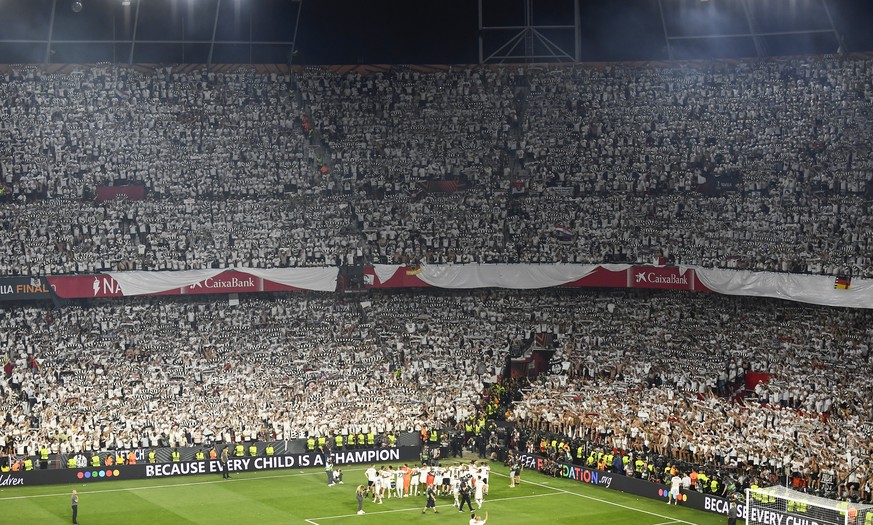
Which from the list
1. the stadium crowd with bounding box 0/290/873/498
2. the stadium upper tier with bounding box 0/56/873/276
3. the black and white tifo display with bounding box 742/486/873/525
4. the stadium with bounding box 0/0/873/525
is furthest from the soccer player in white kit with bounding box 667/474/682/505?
the stadium upper tier with bounding box 0/56/873/276

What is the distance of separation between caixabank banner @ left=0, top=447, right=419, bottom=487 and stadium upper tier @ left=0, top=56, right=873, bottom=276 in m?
12.0

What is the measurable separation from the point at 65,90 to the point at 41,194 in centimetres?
666

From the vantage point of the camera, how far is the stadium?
4588 centimetres

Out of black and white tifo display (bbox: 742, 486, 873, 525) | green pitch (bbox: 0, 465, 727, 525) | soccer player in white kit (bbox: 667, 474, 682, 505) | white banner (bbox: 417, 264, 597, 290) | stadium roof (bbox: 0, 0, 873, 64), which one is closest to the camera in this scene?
black and white tifo display (bbox: 742, 486, 873, 525)

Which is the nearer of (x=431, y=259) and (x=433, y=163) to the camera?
(x=431, y=259)

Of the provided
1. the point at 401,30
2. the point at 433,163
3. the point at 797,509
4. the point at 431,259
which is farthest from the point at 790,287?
the point at 401,30

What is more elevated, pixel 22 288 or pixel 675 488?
pixel 22 288

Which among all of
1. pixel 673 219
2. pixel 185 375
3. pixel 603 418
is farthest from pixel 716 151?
pixel 185 375

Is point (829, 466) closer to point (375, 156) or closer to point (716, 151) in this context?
point (716, 151)

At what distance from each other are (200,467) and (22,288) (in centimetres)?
1337

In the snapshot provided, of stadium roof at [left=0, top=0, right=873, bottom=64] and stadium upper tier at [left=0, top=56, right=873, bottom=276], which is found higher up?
stadium roof at [left=0, top=0, right=873, bottom=64]

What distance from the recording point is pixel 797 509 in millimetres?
35094

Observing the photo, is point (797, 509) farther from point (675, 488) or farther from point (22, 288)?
point (22, 288)

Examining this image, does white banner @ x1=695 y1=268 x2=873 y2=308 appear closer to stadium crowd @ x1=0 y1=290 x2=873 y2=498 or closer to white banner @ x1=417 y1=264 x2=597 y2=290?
stadium crowd @ x1=0 y1=290 x2=873 y2=498
